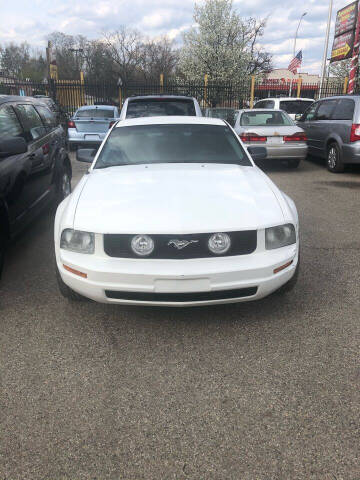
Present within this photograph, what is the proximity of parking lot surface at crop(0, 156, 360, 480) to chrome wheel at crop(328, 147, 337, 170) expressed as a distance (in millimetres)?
6350

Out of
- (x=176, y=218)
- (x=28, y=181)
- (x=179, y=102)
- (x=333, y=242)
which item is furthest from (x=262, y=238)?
(x=179, y=102)

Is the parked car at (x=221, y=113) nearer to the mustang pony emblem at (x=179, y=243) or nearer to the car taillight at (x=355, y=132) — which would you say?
the car taillight at (x=355, y=132)

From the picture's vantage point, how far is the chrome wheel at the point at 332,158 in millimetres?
9656

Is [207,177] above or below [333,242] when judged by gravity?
above

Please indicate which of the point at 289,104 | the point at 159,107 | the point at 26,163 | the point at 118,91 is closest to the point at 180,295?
the point at 26,163

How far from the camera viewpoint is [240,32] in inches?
1169

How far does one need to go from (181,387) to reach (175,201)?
129 centimetres

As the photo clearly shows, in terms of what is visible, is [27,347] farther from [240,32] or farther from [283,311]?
[240,32]

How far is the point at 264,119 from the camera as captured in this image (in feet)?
33.5

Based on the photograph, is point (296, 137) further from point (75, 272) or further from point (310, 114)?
point (75, 272)

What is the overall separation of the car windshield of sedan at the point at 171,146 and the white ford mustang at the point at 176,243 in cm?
80

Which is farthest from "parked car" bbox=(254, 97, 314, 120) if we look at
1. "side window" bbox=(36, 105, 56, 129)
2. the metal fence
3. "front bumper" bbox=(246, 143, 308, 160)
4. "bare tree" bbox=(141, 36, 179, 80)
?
"bare tree" bbox=(141, 36, 179, 80)

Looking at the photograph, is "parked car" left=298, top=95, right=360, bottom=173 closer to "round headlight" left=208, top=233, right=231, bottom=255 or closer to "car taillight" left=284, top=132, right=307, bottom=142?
"car taillight" left=284, top=132, right=307, bottom=142

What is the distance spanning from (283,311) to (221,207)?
1.05 meters
